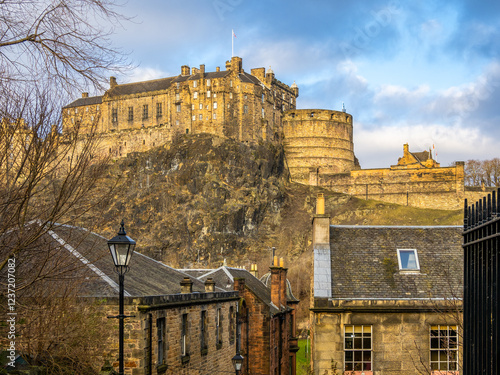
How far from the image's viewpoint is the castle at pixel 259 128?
87375mm

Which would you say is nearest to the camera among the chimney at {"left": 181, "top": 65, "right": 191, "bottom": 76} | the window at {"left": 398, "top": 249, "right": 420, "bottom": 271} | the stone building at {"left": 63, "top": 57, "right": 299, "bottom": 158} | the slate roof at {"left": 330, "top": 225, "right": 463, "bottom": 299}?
the slate roof at {"left": 330, "top": 225, "right": 463, "bottom": 299}

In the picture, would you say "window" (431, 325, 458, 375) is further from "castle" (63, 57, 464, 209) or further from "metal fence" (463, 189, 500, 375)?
"castle" (63, 57, 464, 209)

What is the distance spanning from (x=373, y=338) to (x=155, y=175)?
71.5 metres

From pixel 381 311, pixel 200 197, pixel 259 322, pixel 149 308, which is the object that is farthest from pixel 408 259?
pixel 200 197

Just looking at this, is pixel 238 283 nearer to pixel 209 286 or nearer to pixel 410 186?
pixel 209 286

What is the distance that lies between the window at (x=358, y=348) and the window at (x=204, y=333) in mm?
4571

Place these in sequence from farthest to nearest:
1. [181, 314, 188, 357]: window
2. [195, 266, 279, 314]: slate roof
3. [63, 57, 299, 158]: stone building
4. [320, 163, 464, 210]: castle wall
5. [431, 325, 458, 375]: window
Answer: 1. [63, 57, 299, 158]: stone building
2. [320, 163, 464, 210]: castle wall
3. [195, 266, 279, 314]: slate roof
4. [181, 314, 188, 357]: window
5. [431, 325, 458, 375]: window

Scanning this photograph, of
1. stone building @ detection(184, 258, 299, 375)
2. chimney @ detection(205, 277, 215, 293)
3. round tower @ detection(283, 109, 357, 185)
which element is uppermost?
round tower @ detection(283, 109, 357, 185)

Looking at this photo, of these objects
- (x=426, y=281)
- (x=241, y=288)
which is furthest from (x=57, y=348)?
(x=241, y=288)

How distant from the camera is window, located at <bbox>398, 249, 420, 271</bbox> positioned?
18656mm

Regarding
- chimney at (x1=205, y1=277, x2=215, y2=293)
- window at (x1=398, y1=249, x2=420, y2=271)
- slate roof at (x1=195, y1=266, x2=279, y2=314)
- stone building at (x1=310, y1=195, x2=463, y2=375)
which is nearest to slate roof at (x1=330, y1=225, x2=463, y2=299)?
stone building at (x1=310, y1=195, x2=463, y2=375)

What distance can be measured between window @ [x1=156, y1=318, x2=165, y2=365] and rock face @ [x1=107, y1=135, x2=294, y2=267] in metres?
62.0

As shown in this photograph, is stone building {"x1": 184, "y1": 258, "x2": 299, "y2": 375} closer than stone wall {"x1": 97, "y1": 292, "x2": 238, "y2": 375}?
No

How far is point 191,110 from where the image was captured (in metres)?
88.9
